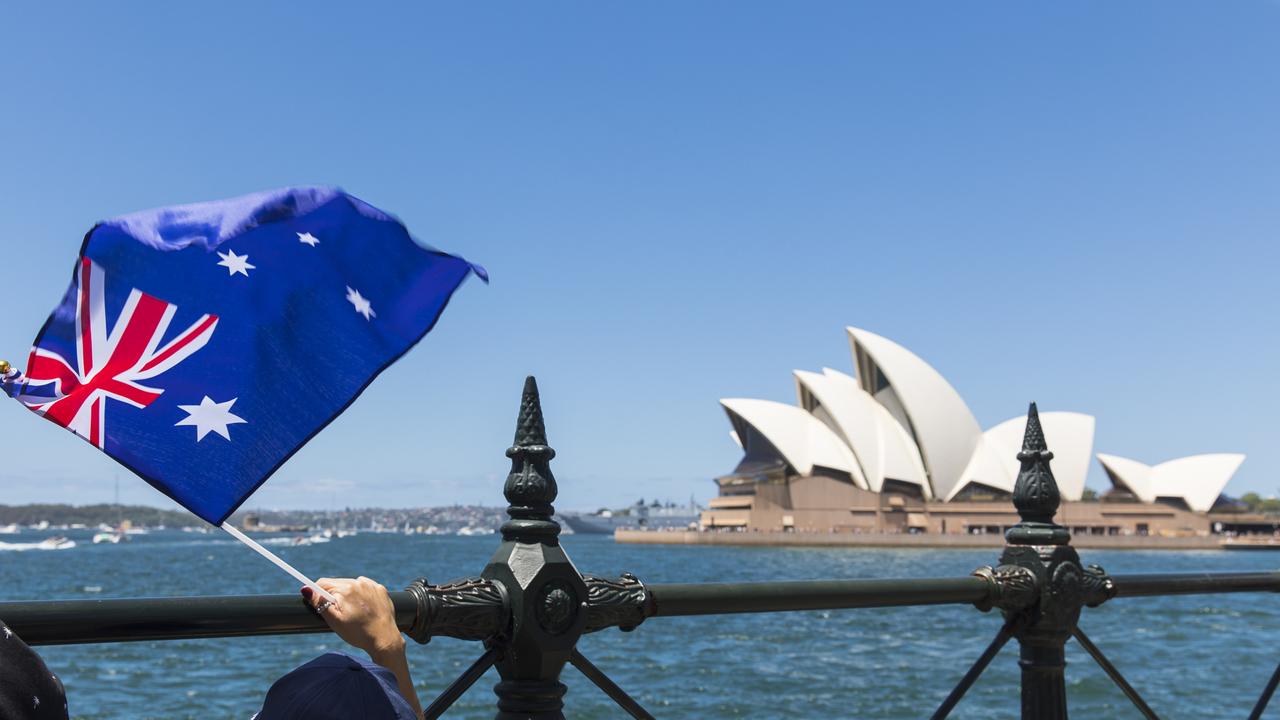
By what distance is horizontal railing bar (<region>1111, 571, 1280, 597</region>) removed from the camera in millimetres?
2740

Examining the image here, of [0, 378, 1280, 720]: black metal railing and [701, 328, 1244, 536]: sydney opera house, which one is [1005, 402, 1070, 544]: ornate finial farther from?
[701, 328, 1244, 536]: sydney opera house

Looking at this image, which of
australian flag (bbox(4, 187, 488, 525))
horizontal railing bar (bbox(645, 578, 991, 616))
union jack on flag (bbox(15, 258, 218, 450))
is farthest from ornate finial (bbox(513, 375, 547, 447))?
union jack on flag (bbox(15, 258, 218, 450))

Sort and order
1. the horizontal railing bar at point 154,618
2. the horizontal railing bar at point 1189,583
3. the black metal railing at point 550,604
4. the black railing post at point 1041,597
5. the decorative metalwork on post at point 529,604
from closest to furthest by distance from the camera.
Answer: the horizontal railing bar at point 154,618, the black metal railing at point 550,604, the decorative metalwork on post at point 529,604, the black railing post at point 1041,597, the horizontal railing bar at point 1189,583

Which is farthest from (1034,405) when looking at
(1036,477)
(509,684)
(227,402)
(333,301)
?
(227,402)

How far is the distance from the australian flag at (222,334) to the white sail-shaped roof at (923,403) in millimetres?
56968

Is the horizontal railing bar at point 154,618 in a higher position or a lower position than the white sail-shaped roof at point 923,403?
lower

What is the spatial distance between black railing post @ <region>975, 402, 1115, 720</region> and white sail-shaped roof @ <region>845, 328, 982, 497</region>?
5570 centimetres

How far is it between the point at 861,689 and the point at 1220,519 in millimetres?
63956

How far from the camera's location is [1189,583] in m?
3.04

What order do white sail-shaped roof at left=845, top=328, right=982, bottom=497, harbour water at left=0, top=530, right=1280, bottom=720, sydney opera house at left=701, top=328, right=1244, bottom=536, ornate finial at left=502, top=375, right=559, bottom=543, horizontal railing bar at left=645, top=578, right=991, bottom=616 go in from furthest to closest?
1. sydney opera house at left=701, top=328, right=1244, bottom=536
2. white sail-shaped roof at left=845, top=328, right=982, bottom=497
3. harbour water at left=0, top=530, right=1280, bottom=720
4. horizontal railing bar at left=645, top=578, right=991, bottom=616
5. ornate finial at left=502, top=375, right=559, bottom=543

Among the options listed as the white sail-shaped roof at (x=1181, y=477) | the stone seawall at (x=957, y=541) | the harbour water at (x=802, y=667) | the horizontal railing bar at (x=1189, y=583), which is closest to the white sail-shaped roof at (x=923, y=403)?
the stone seawall at (x=957, y=541)

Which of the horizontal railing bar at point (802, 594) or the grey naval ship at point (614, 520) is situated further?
the grey naval ship at point (614, 520)

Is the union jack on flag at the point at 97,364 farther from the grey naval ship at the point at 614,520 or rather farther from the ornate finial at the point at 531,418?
the grey naval ship at the point at 614,520

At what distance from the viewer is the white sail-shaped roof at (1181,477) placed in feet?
224
